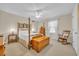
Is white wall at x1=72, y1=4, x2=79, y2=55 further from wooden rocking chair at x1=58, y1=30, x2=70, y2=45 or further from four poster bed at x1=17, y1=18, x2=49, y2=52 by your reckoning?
four poster bed at x1=17, y1=18, x2=49, y2=52

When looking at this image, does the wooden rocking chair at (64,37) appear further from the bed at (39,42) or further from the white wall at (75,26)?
the bed at (39,42)

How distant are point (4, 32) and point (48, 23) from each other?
1110mm

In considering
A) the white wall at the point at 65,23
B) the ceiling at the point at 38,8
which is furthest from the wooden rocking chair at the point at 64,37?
the ceiling at the point at 38,8

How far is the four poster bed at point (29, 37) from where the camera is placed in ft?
8.20

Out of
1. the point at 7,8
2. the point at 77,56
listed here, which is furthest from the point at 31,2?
the point at 77,56

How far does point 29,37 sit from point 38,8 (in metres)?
0.76

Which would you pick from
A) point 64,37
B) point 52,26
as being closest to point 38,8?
point 52,26

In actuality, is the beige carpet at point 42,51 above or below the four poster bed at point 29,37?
below

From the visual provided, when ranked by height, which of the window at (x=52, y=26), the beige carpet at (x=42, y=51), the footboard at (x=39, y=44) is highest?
the window at (x=52, y=26)

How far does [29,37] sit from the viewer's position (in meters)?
2.54

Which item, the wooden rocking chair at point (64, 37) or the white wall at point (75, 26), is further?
the wooden rocking chair at point (64, 37)

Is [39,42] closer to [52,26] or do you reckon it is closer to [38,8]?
[52,26]

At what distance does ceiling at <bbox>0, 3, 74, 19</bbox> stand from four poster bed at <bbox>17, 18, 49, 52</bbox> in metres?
0.30

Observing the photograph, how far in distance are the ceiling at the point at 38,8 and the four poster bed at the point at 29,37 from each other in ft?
0.99
